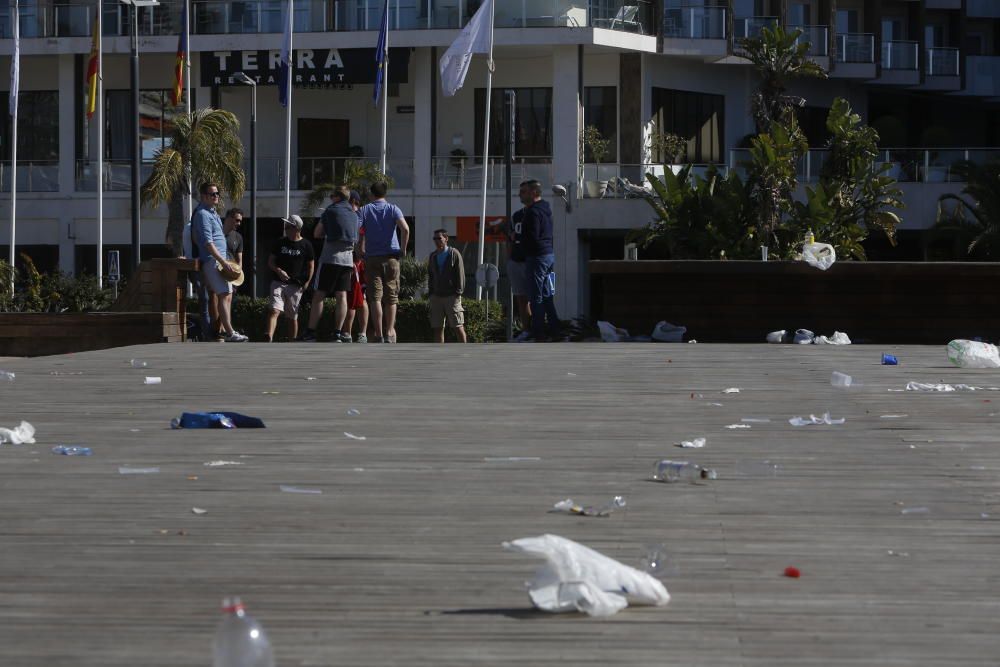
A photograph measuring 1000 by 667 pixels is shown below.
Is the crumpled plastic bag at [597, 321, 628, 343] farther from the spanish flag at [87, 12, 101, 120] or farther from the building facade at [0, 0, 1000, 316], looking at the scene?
the spanish flag at [87, 12, 101, 120]

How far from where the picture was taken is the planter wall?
61.1 ft

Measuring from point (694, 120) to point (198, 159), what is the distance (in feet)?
49.0

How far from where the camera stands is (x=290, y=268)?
18250 millimetres

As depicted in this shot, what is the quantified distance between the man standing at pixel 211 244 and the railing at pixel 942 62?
4150 cm

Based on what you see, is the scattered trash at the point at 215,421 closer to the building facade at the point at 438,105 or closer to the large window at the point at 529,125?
the building facade at the point at 438,105

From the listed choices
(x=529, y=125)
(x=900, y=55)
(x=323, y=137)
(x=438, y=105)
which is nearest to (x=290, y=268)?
(x=529, y=125)

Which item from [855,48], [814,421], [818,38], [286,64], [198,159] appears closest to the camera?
[814,421]

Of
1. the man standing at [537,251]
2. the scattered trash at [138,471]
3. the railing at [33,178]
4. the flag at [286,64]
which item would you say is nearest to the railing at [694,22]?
the flag at [286,64]

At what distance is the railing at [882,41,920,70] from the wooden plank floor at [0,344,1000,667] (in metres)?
43.4

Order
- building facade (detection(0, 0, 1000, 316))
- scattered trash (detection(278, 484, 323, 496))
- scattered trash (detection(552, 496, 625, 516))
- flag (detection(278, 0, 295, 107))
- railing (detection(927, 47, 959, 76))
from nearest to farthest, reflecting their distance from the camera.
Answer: scattered trash (detection(552, 496, 625, 516))
scattered trash (detection(278, 484, 323, 496))
flag (detection(278, 0, 295, 107))
building facade (detection(0, 0, 1000, 316))
railing (detection(927, 47, 959, 76))

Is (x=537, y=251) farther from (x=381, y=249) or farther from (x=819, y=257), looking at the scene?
(x=819, y=257)

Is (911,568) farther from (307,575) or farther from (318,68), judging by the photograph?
(318,68)

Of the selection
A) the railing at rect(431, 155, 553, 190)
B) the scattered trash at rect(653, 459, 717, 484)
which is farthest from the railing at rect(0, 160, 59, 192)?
the scattered trash at rect(653, 459, 717, 484)

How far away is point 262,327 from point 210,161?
32.5 ft
